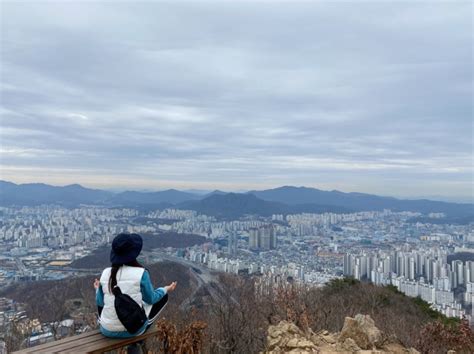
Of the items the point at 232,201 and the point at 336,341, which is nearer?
the point at 336,341

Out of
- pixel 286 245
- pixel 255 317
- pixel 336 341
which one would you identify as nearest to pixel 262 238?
pixel 286 245

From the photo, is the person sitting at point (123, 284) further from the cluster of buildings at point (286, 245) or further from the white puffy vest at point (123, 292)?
the cluster of buildings at point (286, 245)

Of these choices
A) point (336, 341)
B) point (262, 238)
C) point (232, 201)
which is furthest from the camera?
point (232, 201)

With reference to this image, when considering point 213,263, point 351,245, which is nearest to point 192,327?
point 213,263

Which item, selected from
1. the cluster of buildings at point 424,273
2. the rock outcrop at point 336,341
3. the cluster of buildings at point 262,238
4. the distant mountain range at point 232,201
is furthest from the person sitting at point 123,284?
the distant mountain range at point 232,201

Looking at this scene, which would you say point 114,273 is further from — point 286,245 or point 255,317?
point 286,245

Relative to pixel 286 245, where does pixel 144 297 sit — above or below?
above
